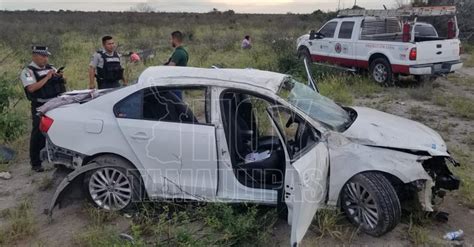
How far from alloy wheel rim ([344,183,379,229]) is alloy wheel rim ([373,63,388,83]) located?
25.4 feet

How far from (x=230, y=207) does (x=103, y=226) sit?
4.11ft

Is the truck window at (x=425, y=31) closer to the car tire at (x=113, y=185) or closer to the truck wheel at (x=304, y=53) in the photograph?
the truck wheel at (x=304, y=53)

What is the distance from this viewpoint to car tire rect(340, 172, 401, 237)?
12.9 feet

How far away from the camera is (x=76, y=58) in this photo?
16516mm

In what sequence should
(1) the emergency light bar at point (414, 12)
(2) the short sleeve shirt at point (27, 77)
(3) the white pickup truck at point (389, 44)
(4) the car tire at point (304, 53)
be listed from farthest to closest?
1. (4) the car tire at point (304, 53)
2. (3) the white pickup truck at point (389, 44)
3. (1) the emergency light bar at point (414, 12)
4. (2) the short sleeve shirt at point (27, 77)

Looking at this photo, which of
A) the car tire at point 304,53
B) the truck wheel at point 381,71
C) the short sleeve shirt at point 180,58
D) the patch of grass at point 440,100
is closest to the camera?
the short sleeve shirt at point 180,58

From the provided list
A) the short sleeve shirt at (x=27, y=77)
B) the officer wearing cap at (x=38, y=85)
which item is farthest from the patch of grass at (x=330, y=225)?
the short sleeve shirt at (x=27, y=77)

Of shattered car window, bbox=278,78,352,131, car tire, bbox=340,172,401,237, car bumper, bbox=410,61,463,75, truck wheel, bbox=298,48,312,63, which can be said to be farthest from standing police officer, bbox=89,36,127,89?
truck wheel, bbox=298,48,312,63

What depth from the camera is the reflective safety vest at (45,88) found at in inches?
225

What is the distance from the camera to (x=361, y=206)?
4.08m

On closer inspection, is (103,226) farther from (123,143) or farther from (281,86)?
(281,86)

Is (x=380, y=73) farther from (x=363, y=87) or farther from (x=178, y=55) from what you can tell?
(x=178, y=55)

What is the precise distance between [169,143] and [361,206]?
186 cm

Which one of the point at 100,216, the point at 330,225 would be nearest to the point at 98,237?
the point at 100,216
